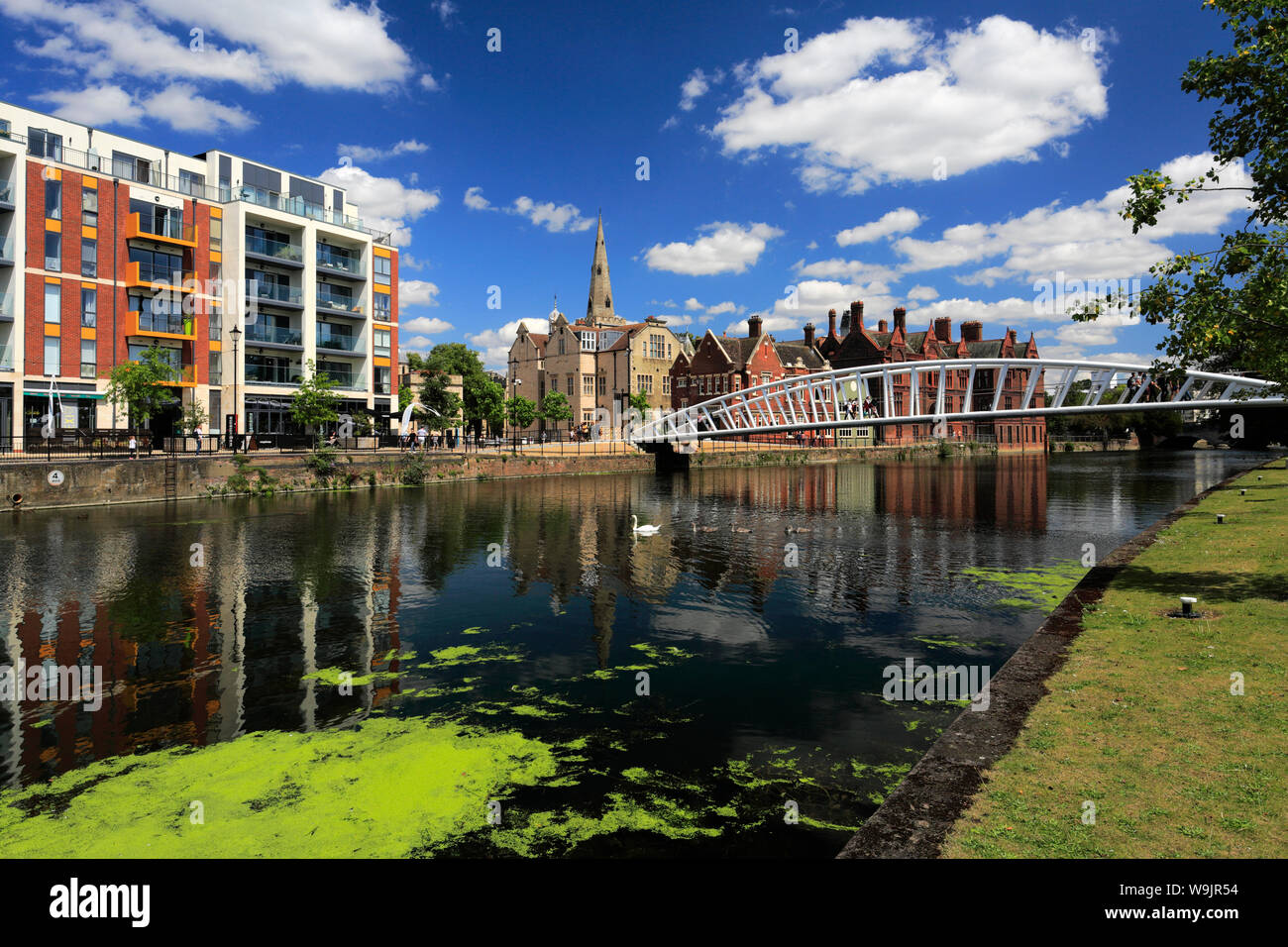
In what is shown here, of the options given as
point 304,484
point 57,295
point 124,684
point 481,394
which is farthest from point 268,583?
point 481,394

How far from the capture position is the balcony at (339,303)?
56.0m

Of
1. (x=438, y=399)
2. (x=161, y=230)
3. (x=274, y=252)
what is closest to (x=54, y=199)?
(x=161, y=230)

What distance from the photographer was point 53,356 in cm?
4238

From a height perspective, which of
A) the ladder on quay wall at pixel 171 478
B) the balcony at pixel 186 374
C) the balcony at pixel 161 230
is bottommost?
the ladder on quay wall at pixel 171 478

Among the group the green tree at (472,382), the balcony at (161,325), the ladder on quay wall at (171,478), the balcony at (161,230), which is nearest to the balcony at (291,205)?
the balcony at (161,230)

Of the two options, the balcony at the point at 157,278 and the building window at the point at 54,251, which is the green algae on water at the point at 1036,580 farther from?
the building window at the point at 54,251

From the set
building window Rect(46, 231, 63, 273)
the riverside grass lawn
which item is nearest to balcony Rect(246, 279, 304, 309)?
building window Rect(46, 231, 63, 273)

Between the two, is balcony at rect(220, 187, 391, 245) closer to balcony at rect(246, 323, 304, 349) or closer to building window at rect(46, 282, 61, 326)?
balcony at rect(246, 323, 304, 349)

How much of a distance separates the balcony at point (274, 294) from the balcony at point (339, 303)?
6.15 ft

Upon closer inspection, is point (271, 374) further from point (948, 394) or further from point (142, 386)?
point (948, 394)

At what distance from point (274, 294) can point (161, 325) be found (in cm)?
787

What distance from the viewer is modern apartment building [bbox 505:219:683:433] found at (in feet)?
311

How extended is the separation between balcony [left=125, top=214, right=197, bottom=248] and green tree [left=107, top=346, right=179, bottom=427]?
9.92m
